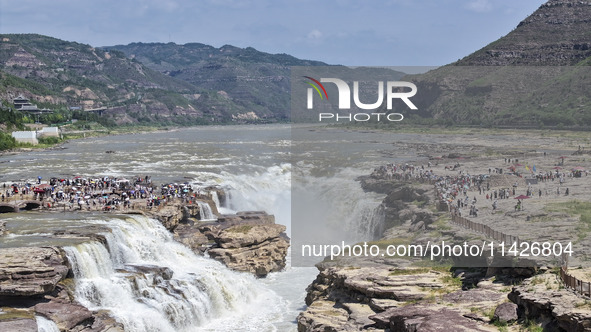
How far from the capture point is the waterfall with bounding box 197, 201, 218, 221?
5791 cm

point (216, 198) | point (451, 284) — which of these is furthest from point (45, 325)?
point (216, 198)

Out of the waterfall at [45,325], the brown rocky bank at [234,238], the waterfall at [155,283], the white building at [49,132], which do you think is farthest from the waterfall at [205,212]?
the white building at [49,132]

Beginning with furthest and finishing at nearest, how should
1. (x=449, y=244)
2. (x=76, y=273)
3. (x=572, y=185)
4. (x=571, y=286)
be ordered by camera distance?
(x=572, y=185) < (x=449, y=244) < (x=76, y=273) < (x=571, y=286)

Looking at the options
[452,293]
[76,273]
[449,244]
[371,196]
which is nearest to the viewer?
[452,293]

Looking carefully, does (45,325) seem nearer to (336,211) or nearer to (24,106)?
(336,211)

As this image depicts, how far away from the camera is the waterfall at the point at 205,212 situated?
57906 millimetres

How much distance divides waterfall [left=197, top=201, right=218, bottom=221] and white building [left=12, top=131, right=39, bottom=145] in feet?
Result: 280

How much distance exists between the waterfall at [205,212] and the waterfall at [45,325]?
1107 inches

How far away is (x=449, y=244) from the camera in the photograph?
38.6 meters

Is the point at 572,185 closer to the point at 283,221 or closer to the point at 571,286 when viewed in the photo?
the point at 283,221

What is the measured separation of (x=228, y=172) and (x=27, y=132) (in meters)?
66.9

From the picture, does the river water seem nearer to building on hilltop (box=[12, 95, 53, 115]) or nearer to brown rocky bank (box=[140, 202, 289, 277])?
brown rocky bank (box=[140, 202, 289, 277])

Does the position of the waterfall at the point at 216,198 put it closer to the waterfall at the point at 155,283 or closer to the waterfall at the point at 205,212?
the waterfall at the point at 205,212

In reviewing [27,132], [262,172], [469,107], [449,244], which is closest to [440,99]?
[469,107]
